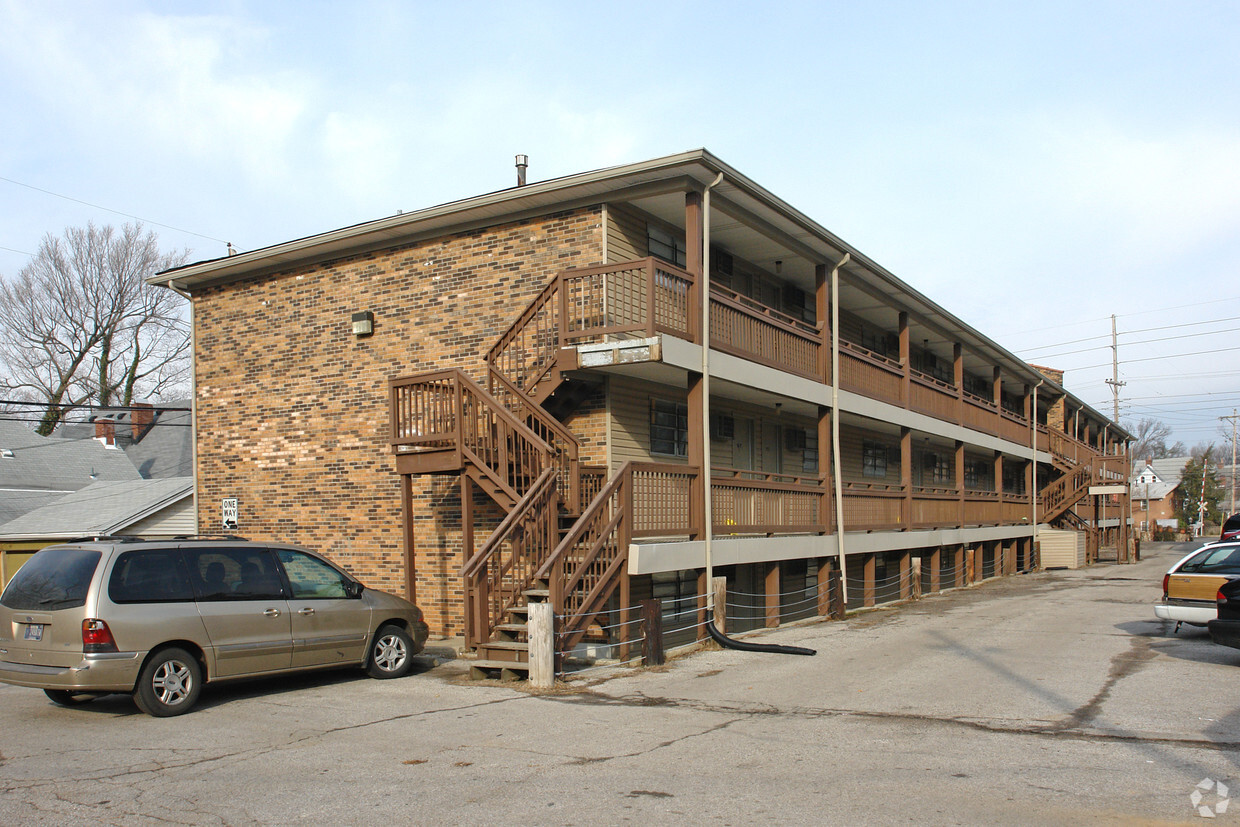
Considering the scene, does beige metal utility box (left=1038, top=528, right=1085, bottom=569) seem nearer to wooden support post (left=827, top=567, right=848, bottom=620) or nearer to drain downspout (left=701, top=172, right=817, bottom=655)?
wooden support post (left=827, top=567, right=848, bottom=620)

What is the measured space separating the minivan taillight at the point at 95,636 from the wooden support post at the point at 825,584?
40.9ft

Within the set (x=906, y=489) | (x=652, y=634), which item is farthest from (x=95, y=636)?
(x=906, y=489)

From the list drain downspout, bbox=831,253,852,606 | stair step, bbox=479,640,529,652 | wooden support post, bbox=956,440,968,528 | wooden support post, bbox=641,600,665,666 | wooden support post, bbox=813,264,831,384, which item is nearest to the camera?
stair step, bbox=479,640,529,652

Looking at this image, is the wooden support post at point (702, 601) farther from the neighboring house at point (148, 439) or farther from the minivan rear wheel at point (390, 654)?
the neighboring house at point (148, 439)

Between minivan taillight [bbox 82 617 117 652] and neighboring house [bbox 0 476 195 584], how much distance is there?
1495cm

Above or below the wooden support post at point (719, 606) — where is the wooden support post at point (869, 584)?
below

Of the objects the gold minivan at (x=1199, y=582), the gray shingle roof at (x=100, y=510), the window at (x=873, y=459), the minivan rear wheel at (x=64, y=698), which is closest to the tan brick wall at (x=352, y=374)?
the gray shingle roof at (x=100, y=510)

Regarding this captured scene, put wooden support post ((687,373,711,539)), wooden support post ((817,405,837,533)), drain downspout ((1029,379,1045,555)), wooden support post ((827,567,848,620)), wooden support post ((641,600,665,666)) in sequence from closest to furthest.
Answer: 1. wooden support post ((641,600,665,666))
2. wooden support post ((687,373,711,539))
3. wooden support post ((827,567,848,620))
4. wooden support post ((817,405,837,533))
5. drain downspout ((1029,379,1045,555))

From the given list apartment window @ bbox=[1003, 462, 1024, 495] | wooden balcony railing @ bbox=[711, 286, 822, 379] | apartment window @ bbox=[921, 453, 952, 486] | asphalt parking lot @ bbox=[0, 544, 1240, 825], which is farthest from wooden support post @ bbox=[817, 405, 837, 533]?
apartment window @ bbox=[1003, 462, 1024, 495]

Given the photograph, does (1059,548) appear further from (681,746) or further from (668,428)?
(681,746)

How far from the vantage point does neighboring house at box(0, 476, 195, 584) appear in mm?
23797

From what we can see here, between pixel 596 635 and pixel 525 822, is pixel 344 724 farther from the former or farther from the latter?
pixel 596 635

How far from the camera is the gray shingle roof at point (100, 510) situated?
23.8 meters

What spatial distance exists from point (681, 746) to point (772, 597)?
919 centimetres
